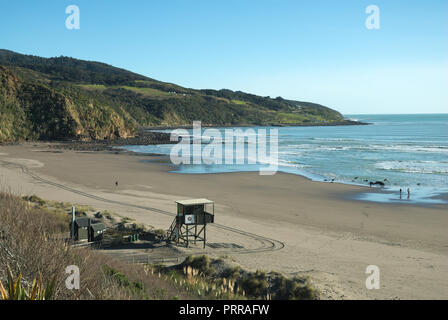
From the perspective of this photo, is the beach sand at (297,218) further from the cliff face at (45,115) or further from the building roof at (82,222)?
the cliff face at (45,115)

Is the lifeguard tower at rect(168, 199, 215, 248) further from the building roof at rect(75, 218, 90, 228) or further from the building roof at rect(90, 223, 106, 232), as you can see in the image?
the building roof at rect(75, 218, 90, 228)

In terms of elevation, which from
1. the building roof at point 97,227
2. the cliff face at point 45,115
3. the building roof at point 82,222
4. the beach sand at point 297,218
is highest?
the cliff face at point 45,115

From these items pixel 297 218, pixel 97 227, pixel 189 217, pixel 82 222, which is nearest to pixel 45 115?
pixel 82 222

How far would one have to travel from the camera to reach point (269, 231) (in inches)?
870

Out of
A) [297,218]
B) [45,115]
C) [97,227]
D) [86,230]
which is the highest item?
[45,115]

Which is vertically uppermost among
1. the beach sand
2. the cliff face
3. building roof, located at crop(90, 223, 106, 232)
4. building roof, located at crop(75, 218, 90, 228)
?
the cliff face

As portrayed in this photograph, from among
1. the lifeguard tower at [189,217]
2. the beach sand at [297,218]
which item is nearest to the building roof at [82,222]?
the beach sand at [297,218]

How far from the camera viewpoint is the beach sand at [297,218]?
15305 mm

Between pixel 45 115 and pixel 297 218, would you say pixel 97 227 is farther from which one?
pixel 45 115

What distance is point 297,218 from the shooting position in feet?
83.8

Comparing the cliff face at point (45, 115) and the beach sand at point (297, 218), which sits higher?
the cliff face at point (45, 115)

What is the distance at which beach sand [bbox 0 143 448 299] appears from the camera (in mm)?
15305

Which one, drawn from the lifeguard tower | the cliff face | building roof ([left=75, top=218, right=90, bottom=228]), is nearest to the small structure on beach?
building roof ([left=75, top=218, right=90, bottom=228])
